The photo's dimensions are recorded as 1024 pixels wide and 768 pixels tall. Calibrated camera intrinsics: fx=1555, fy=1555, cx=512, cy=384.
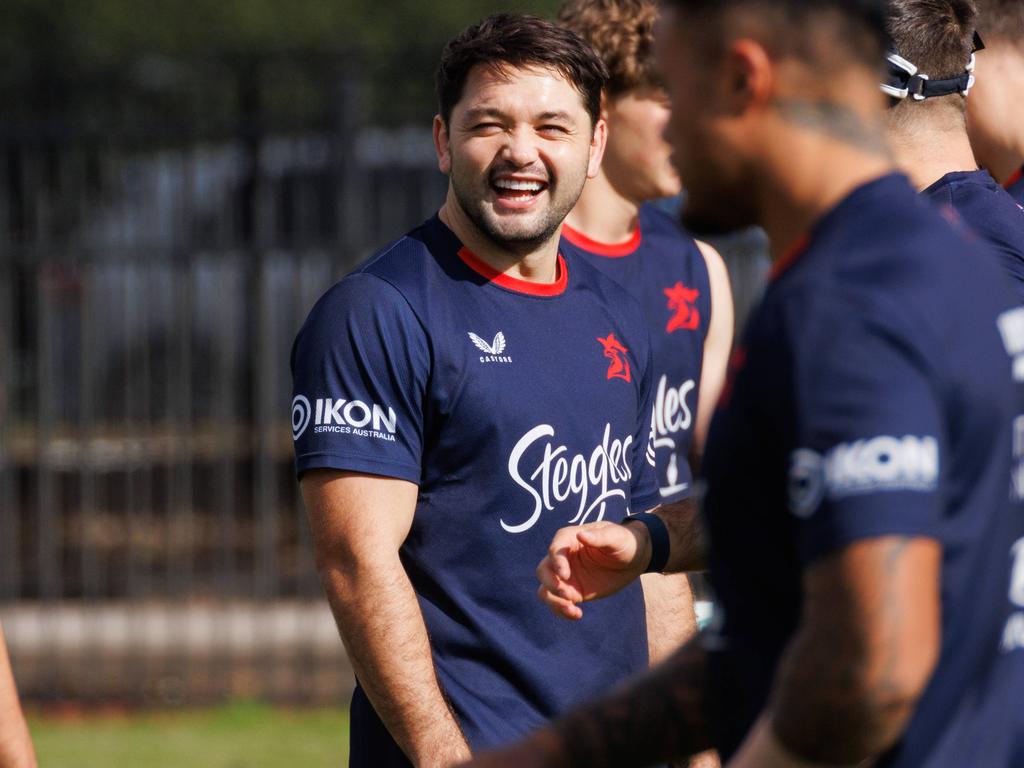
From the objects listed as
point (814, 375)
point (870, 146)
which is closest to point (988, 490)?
point (814, 375)

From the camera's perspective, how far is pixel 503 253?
3.59m

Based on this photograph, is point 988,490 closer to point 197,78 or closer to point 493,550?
point 493,550

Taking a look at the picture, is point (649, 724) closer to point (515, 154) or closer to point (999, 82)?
point (515, 154)

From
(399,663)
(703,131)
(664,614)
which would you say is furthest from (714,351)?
(703,131)

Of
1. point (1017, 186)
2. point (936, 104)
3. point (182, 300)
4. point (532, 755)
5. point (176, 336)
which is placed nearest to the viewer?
point (532, 755)

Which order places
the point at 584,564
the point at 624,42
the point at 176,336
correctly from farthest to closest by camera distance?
1. the point at 176,336
2. the point at 624,42
3. the point at 584,564

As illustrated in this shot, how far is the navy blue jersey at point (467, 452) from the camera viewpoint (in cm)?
332

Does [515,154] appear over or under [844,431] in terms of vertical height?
→ over

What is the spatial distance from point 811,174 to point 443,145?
1851 millimetres

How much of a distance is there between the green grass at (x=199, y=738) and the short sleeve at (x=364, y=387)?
14.5ft

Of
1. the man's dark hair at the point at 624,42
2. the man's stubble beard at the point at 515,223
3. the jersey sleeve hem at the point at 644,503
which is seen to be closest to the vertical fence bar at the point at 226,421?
the man's dark hair at the point at 624,42

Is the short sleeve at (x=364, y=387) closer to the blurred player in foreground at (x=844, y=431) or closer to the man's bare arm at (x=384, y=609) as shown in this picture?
the man's bare arm at (x=384, y=609)

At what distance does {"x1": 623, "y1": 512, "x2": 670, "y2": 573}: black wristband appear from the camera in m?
3.14

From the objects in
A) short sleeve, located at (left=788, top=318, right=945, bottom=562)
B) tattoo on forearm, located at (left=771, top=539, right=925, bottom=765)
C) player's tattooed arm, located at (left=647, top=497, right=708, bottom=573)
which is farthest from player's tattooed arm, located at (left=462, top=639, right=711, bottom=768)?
player's tattooed arm, located at (left=647, top=497, right=708, bottom=573)
